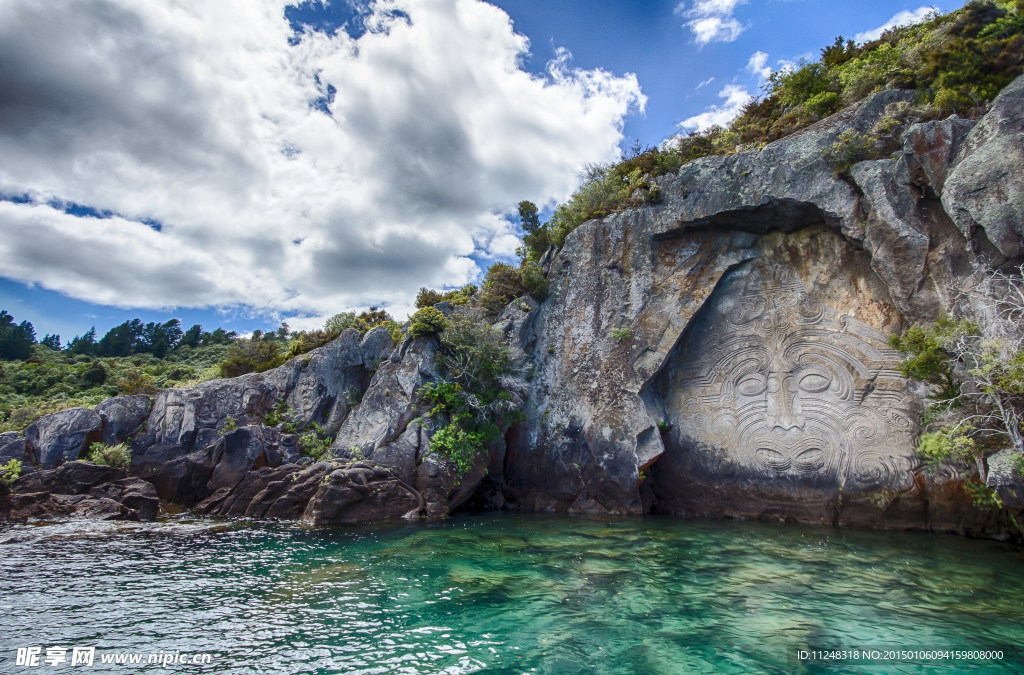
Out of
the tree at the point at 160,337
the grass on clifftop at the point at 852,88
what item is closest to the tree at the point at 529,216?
the grass on clifftop at the point at 852,88

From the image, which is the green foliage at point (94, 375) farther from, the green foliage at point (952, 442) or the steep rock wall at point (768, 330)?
the green foliage at point (952, 442)

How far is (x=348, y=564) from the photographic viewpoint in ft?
39.3

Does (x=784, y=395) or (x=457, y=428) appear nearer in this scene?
(x=784, y=395)

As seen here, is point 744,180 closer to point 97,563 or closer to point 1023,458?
point 1023,458

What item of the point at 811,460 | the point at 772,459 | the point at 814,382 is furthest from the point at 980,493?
the point at 772,459

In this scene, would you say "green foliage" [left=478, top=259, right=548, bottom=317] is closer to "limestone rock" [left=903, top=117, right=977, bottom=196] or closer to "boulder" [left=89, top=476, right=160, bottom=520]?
"limestone rock" [left=903, top=117, right=977, bottom=196]

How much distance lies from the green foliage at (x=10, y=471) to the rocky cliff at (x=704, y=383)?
1.47 ft

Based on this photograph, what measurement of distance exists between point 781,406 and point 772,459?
204 cm

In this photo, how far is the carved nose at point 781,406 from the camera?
715 inches

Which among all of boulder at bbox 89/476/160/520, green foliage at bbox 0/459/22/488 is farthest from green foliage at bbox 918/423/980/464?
green foliage at bbox 0/459/22/488

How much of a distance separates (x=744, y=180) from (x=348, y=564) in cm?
1935

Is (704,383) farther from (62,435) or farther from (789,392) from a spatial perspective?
(62,435)

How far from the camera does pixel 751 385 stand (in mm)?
19188

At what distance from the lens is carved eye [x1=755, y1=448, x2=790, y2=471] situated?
706 inches
